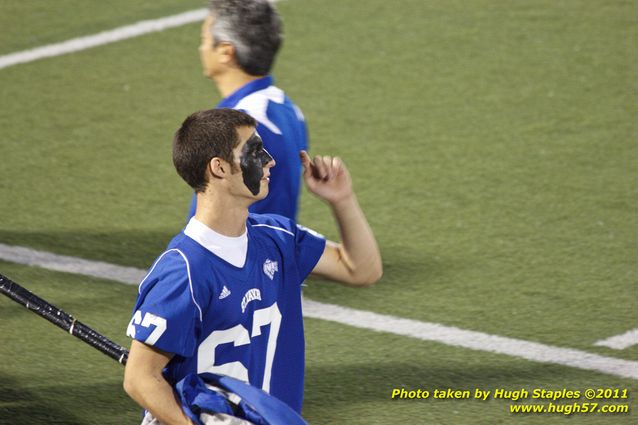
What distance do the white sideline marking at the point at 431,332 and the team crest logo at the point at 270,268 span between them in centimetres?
233

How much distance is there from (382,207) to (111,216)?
5.18 feet

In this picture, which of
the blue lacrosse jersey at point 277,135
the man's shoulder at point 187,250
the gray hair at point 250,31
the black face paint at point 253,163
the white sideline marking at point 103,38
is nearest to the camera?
the man's shoulder at point 187,250

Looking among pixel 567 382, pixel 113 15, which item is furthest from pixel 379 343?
pixel 113 15

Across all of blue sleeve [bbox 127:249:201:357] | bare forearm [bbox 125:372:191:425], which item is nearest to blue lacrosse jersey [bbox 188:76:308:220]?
blue sleeve [bbox 127:249:201:357]

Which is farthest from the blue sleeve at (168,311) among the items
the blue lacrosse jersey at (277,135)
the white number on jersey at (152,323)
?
the blue lacrosse jersey at (277,135)

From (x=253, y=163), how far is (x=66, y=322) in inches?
34.7

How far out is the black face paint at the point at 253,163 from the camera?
3393 mm

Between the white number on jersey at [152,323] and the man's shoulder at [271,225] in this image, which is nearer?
the white number on jersey at [152,323]

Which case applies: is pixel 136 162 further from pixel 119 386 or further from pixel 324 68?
pixel 119 386

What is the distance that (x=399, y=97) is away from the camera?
8.79 meters

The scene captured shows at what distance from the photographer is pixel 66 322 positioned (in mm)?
3846

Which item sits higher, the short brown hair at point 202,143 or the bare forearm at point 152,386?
the short brown hair at point 202,143

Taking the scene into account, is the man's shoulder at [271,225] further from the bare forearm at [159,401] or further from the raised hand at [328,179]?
the bare forearm at [159,401]

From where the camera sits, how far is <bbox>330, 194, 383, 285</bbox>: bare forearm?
3590 mm
